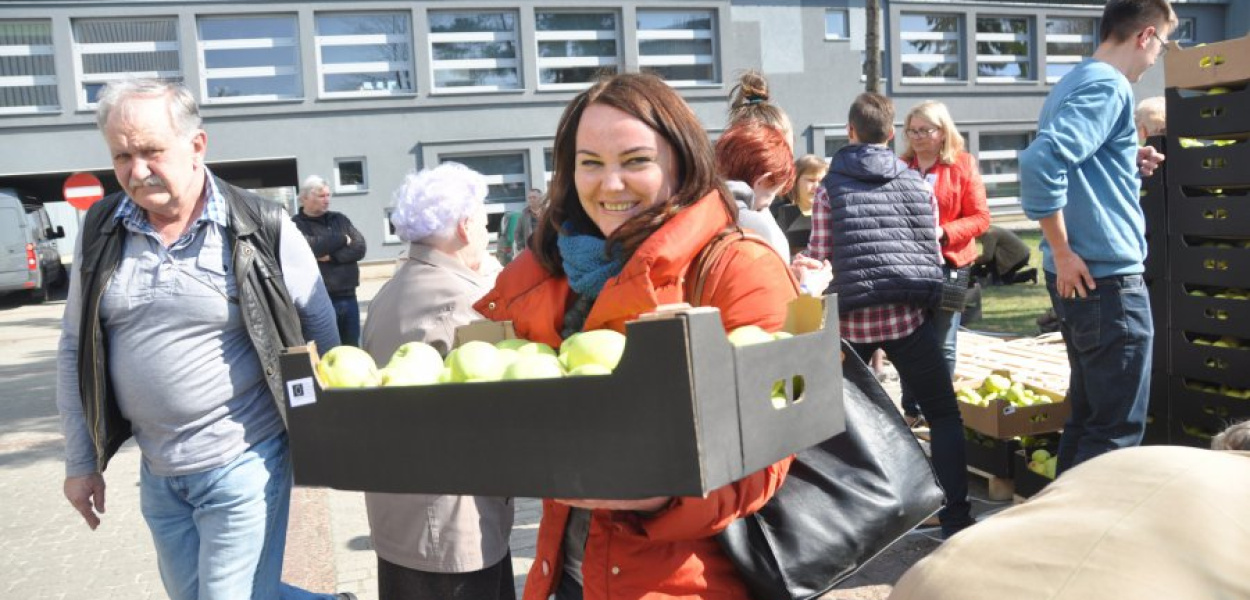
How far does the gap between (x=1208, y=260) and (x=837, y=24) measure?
2639 centimetres

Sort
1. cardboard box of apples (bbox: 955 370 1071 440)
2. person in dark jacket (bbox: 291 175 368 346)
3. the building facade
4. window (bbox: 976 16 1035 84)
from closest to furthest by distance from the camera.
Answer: cardboard box of apples (bbox: 955 370 1071 440), person in dark jacket (bbox: 291 175 368 346), the building facade, window (bbox: 976 16 1035 84)

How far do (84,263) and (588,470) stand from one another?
2.15m

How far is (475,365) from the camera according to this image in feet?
5.47

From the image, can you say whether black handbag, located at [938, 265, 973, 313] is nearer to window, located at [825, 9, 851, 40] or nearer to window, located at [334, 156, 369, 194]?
window, located at [334, 156, 369, 194]

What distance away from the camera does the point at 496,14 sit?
26.5 metres

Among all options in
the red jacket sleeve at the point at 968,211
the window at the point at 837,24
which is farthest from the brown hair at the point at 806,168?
the window at the point at 837,24

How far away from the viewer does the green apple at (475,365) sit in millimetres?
1654

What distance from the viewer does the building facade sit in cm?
2459

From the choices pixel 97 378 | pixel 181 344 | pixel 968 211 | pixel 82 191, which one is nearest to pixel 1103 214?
pixel 968 211

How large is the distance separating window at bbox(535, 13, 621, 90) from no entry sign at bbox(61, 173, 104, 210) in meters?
11.6

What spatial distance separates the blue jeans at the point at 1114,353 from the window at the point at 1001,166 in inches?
1159

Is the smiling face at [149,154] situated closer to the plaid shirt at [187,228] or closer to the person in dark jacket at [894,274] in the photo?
the plaid shirt at [187,228]

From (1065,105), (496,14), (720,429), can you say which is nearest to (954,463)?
(1065,105)

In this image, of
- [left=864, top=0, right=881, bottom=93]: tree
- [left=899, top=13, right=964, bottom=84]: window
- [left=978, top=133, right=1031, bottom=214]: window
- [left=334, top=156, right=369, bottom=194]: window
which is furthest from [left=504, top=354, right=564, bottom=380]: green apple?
[left=978, top=133, right=1031, bottom=214]: window
